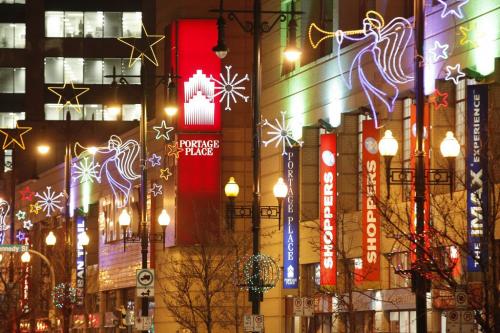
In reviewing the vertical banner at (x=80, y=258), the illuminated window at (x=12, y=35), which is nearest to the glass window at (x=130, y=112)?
the illuminated window at (x=12, y=35)

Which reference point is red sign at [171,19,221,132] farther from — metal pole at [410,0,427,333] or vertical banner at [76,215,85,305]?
metal pole at [410,0,427,333]

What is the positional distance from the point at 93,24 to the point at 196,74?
216 ft

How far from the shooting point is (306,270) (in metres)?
53.2

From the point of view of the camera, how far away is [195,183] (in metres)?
63.5

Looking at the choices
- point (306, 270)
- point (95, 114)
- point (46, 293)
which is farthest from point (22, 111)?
point (306, 270)

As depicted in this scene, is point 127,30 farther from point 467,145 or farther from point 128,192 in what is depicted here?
point 467,145

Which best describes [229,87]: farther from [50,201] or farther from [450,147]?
[450,147]

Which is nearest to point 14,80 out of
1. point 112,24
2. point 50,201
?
point 112,24

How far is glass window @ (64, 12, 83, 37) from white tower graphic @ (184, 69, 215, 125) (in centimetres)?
6537

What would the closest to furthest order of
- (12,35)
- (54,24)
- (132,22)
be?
(54,24) < (132,22) < (12,35)

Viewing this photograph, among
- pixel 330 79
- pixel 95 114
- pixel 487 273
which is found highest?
pixel 95 114

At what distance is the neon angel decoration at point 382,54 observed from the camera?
145 ft

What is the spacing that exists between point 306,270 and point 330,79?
7.40m

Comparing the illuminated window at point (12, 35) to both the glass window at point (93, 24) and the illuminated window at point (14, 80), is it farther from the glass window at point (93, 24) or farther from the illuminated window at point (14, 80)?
the glass window at point (93, 24)
